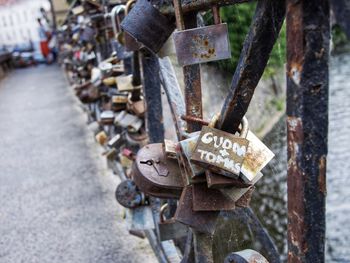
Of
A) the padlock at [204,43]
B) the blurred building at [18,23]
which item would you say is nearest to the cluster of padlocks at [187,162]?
the padlock at [204,43]

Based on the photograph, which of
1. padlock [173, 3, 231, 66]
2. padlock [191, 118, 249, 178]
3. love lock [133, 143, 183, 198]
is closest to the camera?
padlock [191, 118, 249, 178]

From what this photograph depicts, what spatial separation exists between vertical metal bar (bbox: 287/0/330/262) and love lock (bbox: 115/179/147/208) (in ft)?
3.75

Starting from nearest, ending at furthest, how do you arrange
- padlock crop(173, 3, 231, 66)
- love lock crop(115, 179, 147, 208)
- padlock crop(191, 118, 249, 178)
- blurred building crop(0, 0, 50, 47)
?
1. padlock crop(191, 118, 249, 178)
2. padlock crop(173, 3, 231, 66)
3. love lock crop(115, 179, 147, 208)
4. blurred building crop(0, 0, 50, 47)

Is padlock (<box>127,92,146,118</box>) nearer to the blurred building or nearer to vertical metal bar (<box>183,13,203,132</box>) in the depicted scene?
vertical metal bar (<box>183,13,203,132</box>)

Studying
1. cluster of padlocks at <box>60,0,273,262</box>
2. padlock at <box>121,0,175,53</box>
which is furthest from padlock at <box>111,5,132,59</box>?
padlock at <box>121,0,175,53</box>

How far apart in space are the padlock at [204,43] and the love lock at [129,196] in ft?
3.06

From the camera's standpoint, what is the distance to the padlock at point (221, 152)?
849mm

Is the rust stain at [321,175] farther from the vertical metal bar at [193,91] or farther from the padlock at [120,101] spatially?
the padlock at [120,101]

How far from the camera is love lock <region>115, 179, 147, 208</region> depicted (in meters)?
1.81

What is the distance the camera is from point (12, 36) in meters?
28.6

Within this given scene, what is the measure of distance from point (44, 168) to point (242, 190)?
9.72 feet

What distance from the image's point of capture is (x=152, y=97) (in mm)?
1637

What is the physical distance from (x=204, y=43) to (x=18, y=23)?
3016 cm

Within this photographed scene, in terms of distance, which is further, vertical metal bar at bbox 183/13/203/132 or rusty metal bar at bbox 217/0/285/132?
vertical metal bar at bbox 183/13/203/132
